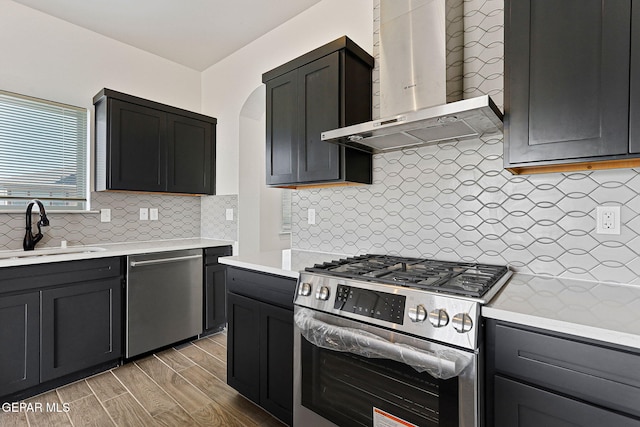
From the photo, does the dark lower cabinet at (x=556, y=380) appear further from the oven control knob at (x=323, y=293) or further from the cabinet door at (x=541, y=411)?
the oven control knob at (x=323, y=293)

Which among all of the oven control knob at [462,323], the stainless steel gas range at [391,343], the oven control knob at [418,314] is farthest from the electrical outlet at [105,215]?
the oven control knob at [462,323]

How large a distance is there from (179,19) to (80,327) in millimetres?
2641

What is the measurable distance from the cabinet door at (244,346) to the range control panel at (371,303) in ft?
2.30

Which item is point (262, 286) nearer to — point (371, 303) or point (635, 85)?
point (371, 303)

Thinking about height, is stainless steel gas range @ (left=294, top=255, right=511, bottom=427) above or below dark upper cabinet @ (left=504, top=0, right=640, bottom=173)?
below

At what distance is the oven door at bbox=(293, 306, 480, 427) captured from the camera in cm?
110

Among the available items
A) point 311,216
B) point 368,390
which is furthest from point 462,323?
point 311,216

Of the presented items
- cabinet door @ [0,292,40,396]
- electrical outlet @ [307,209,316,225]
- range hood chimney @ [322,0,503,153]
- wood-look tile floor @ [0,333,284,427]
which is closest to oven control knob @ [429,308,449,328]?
range hood chimney @ [322,0,503,153]

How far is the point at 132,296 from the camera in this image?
2.62 m

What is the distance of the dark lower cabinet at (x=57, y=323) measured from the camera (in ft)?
6.73

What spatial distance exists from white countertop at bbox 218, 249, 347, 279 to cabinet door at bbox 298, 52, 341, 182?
541mm

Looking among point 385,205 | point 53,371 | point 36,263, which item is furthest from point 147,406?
point 385,205

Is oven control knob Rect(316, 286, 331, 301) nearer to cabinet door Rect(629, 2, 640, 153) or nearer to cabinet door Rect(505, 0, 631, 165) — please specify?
cabinet door Rect(505, 0, 631, 165)

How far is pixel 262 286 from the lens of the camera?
189 centimetres
